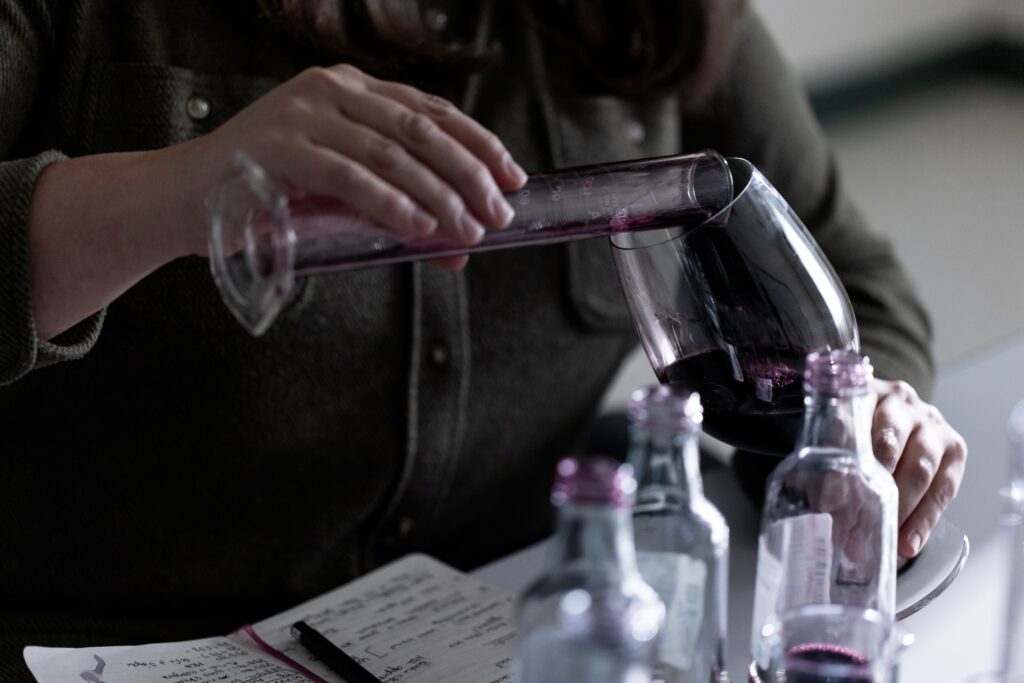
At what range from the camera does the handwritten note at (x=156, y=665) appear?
68cm

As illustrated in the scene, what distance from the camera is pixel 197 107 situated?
37.3 inches

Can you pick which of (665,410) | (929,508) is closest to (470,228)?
(665,410)

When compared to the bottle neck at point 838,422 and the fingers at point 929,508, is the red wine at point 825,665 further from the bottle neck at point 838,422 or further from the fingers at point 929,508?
the fingers at point 929,508

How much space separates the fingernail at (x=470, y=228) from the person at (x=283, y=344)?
183 mm

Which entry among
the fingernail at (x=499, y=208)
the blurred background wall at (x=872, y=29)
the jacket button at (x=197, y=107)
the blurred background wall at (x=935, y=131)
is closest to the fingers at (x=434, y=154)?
the fingernail at (x=499, y=208)

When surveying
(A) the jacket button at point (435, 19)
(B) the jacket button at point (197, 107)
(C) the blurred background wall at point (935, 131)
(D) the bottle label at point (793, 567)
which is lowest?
(D) the bottle label at point (793, 567)

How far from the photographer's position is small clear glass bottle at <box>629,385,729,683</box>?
21.0 inches

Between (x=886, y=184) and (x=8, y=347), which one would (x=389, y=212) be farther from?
(x=886, y=184)

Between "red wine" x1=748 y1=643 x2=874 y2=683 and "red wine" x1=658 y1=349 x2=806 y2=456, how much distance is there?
145 millimetres

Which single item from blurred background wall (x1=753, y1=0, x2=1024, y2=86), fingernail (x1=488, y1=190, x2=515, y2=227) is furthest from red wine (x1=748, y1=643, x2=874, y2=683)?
blurred background wall (x1=753, y1=0, x2=1024, y2=86)

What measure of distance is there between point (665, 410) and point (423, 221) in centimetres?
15

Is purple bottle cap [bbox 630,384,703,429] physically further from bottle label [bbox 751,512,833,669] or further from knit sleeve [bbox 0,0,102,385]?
knit sleeve [bbox 0,0,102,385]

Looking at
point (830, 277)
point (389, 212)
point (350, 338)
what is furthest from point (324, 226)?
point (350, 338)

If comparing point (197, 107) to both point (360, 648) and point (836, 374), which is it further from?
point (836, 374)
